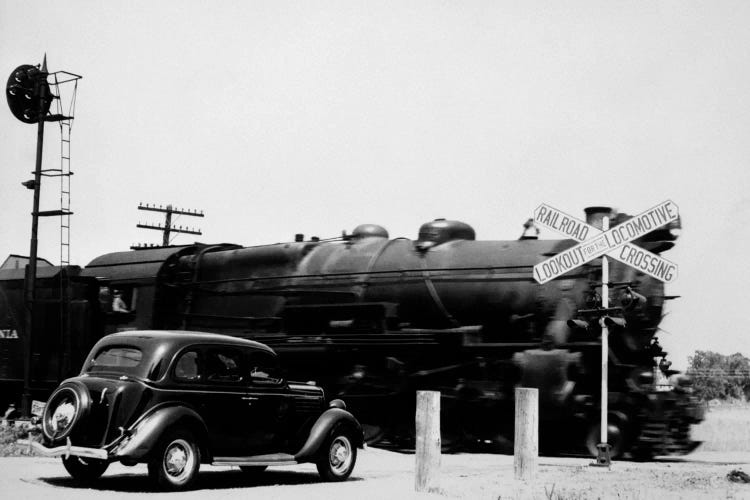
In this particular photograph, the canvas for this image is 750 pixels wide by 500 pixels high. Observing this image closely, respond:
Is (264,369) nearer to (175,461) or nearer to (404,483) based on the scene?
(175,461)

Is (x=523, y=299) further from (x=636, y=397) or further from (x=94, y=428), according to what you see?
(x=94, y=428)

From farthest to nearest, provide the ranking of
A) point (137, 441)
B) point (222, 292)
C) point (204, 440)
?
point (222, 292), point (204, 440), point (137, 441)

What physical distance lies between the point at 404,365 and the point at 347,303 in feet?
4.86

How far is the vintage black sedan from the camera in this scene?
8.87 m

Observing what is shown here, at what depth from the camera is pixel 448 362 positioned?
48.2 feet

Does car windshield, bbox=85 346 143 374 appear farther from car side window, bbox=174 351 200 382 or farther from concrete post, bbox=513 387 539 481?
concrete post, bbox=513 387 539 481

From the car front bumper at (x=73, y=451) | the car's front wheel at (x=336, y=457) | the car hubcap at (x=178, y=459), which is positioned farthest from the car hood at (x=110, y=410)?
the car's front wheel at (x=336, y=457)

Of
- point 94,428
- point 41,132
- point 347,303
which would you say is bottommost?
point 94,428

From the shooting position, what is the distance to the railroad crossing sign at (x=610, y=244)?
1163cm

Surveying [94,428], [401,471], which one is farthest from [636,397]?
[94,428]

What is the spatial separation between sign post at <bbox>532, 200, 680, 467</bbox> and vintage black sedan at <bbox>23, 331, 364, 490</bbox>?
3.09 meters

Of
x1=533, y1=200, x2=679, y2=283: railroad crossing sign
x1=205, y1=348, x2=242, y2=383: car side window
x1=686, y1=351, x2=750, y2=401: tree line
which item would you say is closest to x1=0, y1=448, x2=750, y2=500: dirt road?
x1=205, y1=348, x2=242, y2=383: car side window

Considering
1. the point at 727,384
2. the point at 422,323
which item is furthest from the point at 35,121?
the point at 727,384

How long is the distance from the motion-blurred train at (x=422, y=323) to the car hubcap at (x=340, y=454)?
3.38 m
